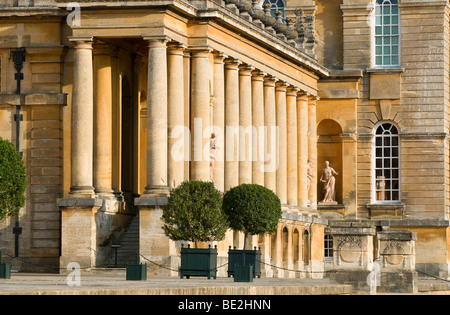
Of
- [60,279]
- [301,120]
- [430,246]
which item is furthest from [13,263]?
[430,246]

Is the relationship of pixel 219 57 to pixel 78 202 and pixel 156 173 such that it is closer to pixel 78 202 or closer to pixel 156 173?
pixel 156 173

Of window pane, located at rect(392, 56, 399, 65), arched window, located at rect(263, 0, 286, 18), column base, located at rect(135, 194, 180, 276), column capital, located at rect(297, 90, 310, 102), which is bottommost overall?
column base, located at rect(135, 194, 180, 276)

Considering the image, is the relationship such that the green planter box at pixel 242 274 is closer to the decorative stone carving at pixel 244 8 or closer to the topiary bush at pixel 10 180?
the topiary bush at pixel 10 180

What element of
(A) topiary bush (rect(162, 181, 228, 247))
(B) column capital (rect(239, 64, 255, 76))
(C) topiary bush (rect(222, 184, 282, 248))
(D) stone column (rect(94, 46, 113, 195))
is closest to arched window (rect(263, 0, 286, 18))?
(B) column capital (rect(239, 64, 255, 76))

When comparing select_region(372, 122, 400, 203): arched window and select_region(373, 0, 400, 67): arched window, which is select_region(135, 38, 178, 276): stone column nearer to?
select_region(372, 122, 400, 203): arched window

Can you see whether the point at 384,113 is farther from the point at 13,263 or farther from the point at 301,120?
the point at 13,263

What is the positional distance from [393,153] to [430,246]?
4.39 metres

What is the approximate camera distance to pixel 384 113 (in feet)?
214

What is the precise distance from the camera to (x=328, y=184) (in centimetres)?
6506

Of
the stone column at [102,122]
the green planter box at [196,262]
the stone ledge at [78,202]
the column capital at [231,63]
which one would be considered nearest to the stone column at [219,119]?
the column capital at [231,63]

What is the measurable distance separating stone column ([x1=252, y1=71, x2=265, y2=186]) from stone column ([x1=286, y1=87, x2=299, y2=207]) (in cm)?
448

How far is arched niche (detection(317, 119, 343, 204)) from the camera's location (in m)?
65.6

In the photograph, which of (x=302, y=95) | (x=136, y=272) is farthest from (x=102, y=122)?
(x=302, y=95)

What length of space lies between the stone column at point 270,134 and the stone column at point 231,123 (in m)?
4.16
